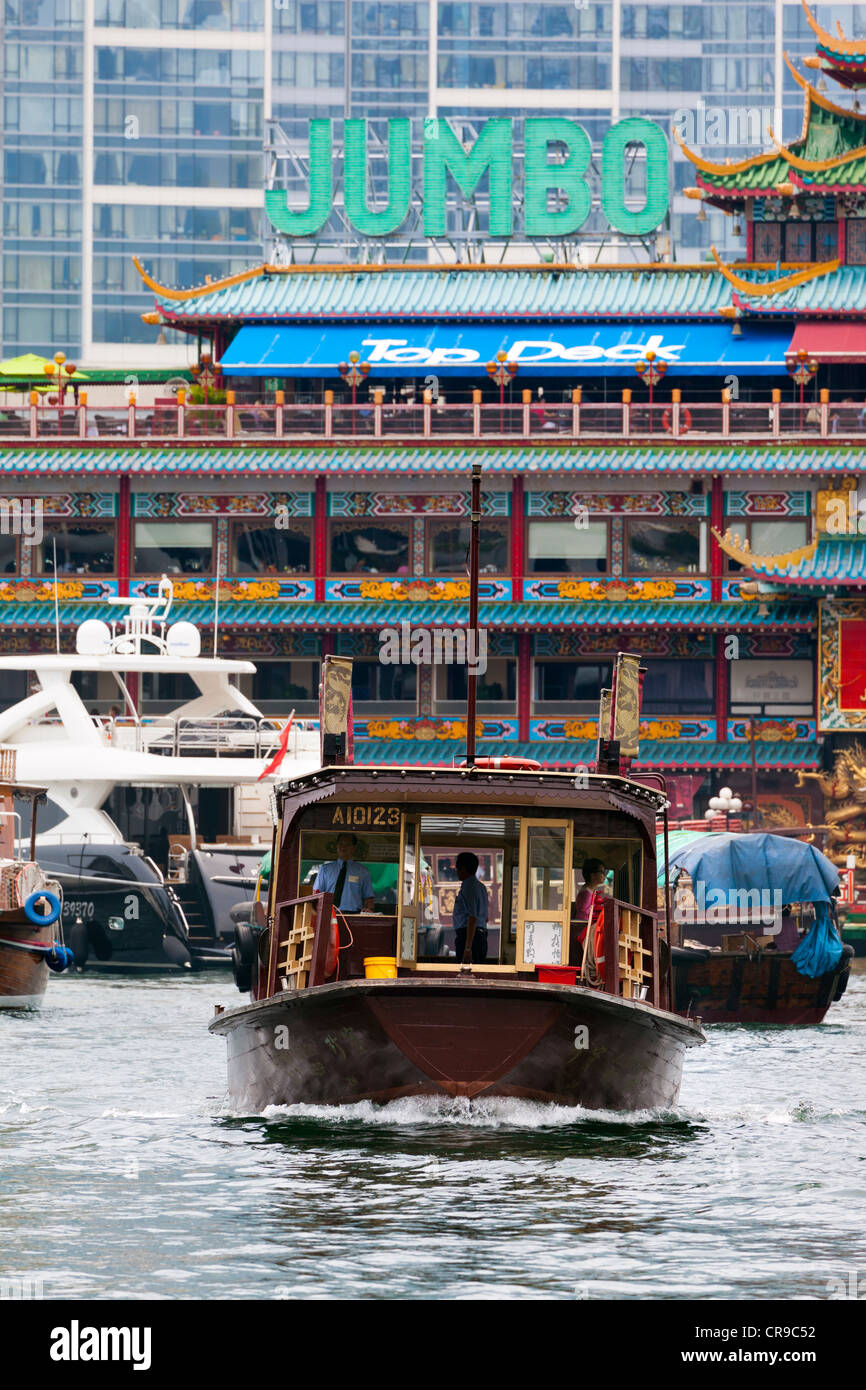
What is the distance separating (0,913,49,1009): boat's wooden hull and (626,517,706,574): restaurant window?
3164 cm

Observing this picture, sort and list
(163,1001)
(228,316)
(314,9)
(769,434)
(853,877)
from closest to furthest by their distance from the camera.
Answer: (163,1001) → (853,877) → (769,434) → (228,316) → (314,9)

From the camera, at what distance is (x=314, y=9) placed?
142000mm

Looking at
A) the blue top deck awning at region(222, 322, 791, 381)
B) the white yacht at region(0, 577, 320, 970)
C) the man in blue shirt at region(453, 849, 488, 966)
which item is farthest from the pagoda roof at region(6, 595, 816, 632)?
the man in blue shirt at region(453, 849, 488, 966)

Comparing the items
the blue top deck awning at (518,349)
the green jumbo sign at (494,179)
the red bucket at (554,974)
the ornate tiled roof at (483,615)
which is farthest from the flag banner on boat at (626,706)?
the green jumbo sign at (494,179)

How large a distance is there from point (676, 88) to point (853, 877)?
306ft

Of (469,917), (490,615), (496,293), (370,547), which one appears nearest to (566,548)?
(490,615)

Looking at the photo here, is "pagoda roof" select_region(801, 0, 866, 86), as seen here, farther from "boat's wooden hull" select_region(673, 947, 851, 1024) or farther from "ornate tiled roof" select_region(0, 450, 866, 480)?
"boat's wooden hull" select_region(673, 947, 851, 1024)

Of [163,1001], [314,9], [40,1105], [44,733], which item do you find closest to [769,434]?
[44,733]

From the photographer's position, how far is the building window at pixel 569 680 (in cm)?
6850

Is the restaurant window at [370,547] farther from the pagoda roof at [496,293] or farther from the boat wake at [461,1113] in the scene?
the boat wake at [461,1113]

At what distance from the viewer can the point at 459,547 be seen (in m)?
69.1

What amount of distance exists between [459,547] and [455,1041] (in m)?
47.4

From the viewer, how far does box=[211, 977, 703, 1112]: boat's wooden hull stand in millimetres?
22094
